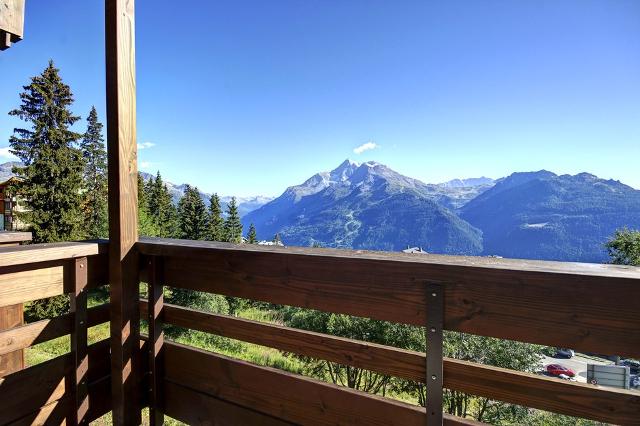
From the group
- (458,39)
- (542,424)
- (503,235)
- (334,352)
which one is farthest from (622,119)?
(334,352)

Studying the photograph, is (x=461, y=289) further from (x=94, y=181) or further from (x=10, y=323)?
(x=94, y=181)

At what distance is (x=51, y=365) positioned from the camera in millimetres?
1335

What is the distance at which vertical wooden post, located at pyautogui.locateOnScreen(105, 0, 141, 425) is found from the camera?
146cm

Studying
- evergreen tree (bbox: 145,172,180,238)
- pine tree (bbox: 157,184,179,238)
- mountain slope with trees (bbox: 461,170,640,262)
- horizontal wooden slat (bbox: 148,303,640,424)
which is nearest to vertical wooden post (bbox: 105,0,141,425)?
horizontal wooden slat (bbox: 148,303,640,424)

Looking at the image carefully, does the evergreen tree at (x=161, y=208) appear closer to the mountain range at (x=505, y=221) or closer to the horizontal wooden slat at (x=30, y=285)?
the horizontal wooden slat at (x=30, y=285)

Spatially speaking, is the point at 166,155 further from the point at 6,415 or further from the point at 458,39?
the point at 6,415

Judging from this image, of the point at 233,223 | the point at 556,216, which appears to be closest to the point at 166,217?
the point at 233,223

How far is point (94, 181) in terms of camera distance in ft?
88.8

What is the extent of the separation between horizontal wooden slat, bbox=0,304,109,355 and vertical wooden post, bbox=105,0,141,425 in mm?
137

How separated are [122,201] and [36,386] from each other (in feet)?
2.49

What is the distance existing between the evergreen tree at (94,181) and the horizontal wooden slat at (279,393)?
2223 cm

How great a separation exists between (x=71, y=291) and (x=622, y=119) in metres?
157

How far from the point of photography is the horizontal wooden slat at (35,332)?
3.88 feet

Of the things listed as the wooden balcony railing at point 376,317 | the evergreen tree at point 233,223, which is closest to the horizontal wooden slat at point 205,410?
the wooden balcony railing at point 376,317
